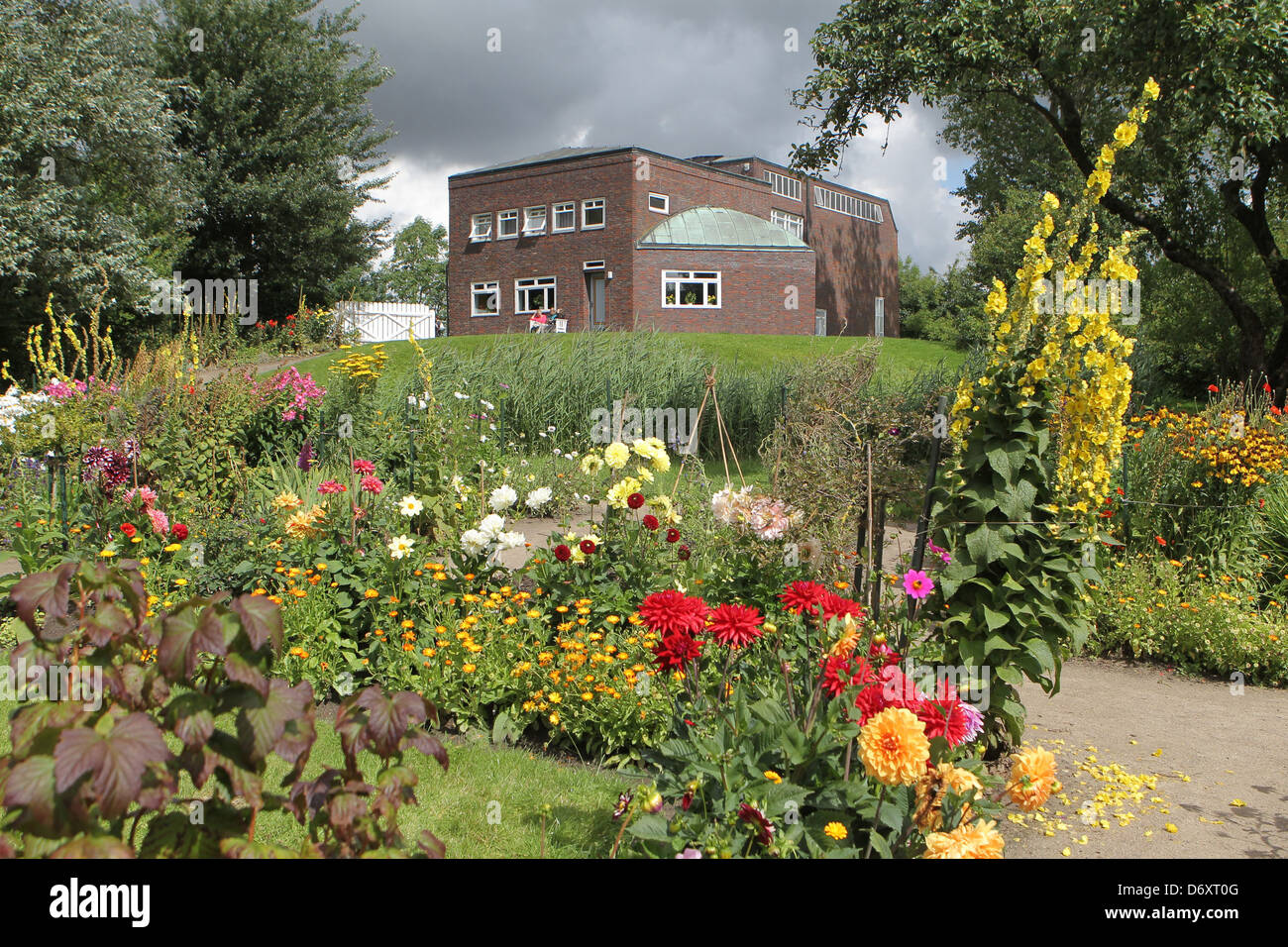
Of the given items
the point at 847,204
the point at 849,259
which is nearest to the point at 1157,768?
the point at 849,259

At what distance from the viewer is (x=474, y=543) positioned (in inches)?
196

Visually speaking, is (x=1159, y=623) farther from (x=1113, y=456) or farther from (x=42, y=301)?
(x=42, y=301)

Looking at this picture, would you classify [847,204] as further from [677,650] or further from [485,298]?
[677,650]

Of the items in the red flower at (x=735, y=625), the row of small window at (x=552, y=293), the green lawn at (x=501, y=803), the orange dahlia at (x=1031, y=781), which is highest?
the row of small window at (x=552, y=293)

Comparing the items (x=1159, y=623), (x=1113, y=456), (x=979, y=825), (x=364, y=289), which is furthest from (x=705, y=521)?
(x=364, y=289)

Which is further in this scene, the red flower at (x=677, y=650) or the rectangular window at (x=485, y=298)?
the rectangular window at (x=485, y=298)

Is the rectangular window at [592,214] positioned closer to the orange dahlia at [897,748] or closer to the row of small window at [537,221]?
the row of small window at [537,221]

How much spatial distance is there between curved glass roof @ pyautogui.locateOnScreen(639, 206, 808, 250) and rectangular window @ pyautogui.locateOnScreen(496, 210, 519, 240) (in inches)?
222

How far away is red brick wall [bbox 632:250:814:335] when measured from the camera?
32.5 m

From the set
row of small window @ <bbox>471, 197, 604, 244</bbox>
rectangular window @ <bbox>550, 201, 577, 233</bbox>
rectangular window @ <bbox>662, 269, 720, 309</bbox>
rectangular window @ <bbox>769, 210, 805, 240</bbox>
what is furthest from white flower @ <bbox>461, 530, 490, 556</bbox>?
rectangular window @ <bbox>769, 210, 805, 240</bbox>

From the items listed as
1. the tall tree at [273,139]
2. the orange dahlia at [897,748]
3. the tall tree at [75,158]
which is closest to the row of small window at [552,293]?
the tall tree at [273,139]

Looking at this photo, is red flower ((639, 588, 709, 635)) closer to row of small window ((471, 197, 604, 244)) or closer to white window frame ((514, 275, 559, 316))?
row of small window ((471, 197, 604, 244))

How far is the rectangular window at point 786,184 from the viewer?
133 feet
